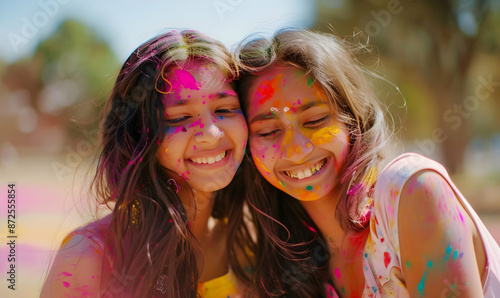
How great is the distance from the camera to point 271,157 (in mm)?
2037

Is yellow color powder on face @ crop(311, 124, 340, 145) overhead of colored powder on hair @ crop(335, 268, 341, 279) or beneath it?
overhead

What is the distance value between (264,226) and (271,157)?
1.41 feet

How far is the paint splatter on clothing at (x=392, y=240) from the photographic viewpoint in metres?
1.57

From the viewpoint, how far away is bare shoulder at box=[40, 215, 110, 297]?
1856mm

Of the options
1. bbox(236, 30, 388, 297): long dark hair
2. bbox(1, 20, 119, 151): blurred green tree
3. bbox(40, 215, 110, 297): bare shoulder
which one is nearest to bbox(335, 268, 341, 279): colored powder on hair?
bbox(236, 30, 388, 297): long dark hair

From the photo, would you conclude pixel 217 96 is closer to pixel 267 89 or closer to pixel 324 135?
pixel 267 89

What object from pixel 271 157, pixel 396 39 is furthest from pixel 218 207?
pixel 396 39

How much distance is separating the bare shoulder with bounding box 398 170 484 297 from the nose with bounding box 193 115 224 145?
0.85 metres

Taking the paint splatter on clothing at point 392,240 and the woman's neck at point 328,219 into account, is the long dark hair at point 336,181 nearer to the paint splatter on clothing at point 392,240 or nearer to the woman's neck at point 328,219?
the woman's neck at point 328,219

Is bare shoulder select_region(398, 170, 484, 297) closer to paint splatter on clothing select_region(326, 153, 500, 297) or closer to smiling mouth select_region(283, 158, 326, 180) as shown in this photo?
paint splatter on clothing select_region(326, 153, 500, 297)

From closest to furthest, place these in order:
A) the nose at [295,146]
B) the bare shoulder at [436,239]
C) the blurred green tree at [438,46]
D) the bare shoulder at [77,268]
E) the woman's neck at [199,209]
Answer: the bare shoulder at [436,239], the bare shoulder at [77,268], the nose at [295,146], the woman's neck at [199,209], the blurred green tree at [438,46]

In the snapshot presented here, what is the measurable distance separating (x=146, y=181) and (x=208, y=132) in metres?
0.40

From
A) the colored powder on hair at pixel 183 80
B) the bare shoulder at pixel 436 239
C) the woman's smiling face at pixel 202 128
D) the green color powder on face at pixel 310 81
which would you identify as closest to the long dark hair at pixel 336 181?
the green color powder on face at pixel 310 81

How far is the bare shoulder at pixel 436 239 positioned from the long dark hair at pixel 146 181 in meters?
1.00
